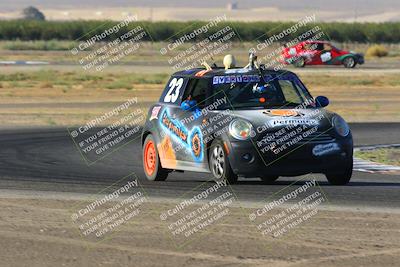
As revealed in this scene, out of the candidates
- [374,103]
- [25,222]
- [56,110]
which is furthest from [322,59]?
[25,222]

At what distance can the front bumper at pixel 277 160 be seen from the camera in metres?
13.4

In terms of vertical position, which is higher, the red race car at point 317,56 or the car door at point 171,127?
the car door at point 171,127

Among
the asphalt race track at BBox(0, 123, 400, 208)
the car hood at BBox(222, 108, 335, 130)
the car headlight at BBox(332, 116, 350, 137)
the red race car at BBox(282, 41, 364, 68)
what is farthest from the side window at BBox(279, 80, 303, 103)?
the red race car at BBox(282, 41, 364, 68)

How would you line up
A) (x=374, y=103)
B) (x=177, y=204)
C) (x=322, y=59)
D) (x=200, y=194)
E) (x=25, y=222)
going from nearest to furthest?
(x=25, y=222) → (x=177, y=204) → (x=200, y=194) → (x=374, y=103) → (x=322, y=59)

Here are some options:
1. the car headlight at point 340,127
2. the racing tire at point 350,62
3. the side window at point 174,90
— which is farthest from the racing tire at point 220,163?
the racing tire at point 350,62

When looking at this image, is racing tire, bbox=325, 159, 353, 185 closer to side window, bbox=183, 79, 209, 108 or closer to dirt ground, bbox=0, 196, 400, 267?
side window, bbox=183, 79, 209, 108

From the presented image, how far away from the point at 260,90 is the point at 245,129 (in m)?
1.18

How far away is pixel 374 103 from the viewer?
3778cm

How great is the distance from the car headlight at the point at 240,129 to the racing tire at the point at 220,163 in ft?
0.76

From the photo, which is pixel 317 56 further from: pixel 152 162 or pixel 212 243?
pixel 212 243

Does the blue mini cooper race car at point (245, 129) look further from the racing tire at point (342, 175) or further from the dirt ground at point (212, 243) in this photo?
the dirt ground at point (212, 243)

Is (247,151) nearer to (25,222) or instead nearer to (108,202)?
(108,202)

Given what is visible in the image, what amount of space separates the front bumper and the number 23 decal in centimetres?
189

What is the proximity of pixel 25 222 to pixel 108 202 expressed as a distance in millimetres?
1788
